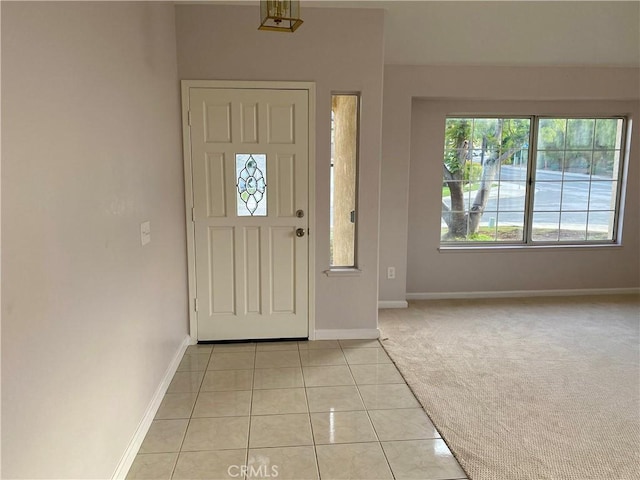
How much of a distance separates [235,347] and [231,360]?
26 centimetres

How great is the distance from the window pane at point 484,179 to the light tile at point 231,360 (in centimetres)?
253

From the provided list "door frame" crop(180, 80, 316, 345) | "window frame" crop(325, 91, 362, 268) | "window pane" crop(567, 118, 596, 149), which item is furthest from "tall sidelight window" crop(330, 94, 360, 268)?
"window pane" crop(567, 118, 596, 149)

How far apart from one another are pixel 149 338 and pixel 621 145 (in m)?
5.06

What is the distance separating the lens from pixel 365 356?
3.40 meters

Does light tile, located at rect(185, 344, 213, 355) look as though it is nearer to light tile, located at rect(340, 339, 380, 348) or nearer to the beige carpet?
light tile, located at rect(340, 339, 380, 348)

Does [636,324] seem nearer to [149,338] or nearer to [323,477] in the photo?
[323,477]

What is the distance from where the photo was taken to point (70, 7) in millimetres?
1582

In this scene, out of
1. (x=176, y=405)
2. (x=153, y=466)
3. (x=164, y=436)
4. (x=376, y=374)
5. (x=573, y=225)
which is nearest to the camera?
(x=153, y=466)

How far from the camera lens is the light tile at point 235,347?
3.53m

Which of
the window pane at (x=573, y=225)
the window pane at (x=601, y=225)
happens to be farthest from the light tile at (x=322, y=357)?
the window pane at (x=601, y=225)

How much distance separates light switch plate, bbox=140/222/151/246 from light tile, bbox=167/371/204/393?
39.1 inches

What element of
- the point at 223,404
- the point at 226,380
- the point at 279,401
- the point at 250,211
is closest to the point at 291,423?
the point at 279,401

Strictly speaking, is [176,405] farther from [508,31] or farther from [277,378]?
[508,31]

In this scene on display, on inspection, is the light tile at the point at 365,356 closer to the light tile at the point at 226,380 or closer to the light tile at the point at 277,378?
the light tile at the point at 277,378
